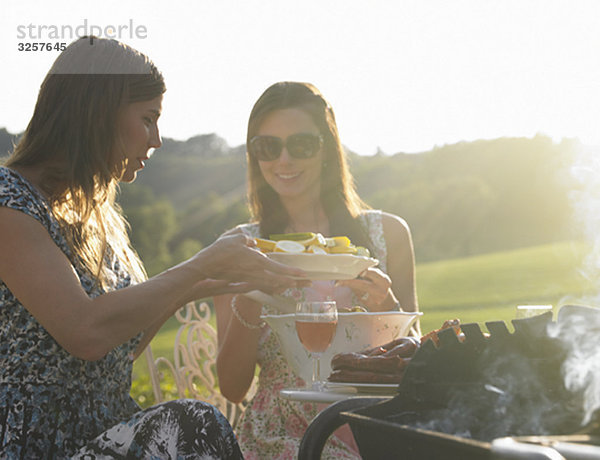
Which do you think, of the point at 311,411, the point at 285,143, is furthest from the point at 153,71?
the point at 311,411

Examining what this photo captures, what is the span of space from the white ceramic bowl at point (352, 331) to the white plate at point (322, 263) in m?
0.21

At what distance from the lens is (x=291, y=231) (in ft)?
11.9

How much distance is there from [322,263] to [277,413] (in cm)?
93

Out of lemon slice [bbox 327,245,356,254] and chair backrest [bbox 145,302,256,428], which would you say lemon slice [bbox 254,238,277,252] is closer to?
lemon slice [bbox 327,245,356,254]

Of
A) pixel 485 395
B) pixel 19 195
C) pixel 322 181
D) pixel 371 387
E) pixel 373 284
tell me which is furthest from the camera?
pixel 322 181

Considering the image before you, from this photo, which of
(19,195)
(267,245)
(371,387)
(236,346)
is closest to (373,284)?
(267,245)

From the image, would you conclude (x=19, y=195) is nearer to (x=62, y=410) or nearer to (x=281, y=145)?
(x=62, y=410)

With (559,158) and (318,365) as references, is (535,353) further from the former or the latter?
(559,158)

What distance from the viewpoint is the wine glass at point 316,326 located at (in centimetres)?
221

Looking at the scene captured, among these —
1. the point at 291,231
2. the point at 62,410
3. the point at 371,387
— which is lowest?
the point at 62,410

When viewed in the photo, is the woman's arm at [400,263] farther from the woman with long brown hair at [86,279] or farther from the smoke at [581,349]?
the smoke at [581,349]

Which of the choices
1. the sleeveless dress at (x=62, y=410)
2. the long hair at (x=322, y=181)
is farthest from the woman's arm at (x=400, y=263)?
the sleeveless dress at (x=62, y=410)

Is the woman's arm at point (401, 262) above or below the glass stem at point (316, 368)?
above

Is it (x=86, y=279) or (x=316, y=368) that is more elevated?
(x=86, y=279)
